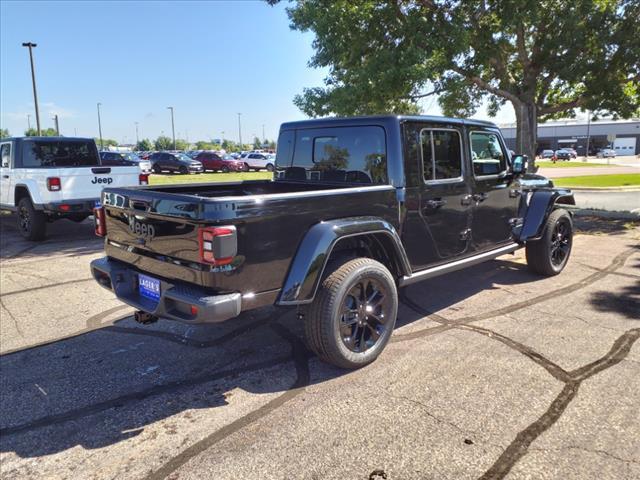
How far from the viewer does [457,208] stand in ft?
14.8

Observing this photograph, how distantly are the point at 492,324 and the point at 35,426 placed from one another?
3.71 metres

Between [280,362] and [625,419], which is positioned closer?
[625,419]

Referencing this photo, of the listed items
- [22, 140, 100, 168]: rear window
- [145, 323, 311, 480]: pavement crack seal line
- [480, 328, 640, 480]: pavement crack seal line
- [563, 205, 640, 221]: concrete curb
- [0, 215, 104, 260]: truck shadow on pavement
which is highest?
[22, 140, 100, 168]: rear window

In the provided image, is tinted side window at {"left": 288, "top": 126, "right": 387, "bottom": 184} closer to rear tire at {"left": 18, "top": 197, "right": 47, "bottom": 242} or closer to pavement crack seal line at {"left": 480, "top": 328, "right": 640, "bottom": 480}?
pavement crack seal line at {"left": 480, "top": 328, "right": 640, "bottom": 480}

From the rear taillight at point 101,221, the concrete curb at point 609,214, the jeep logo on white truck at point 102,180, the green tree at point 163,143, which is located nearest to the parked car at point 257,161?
the concrete curb at point 609,214

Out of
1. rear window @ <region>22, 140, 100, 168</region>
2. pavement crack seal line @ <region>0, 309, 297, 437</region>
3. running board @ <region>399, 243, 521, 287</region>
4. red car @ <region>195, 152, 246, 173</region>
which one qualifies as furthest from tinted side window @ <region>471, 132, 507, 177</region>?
red car @ <region>195, 152, 246, 173</region>

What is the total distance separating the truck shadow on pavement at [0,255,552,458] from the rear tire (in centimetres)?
540

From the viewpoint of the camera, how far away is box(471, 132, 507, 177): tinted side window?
4.81 m

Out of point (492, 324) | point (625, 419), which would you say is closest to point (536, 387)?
point (625, 419)

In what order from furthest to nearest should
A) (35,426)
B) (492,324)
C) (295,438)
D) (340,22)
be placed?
(340,22) → (492,324) → (35,426) → (295,438)

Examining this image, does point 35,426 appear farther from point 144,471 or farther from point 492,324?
point 492,324

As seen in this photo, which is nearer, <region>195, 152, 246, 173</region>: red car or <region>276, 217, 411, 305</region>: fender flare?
<region>276, 217, 411, 305</region>: fender flare

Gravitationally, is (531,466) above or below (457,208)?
below

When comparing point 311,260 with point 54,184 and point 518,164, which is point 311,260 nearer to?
point 518,164
